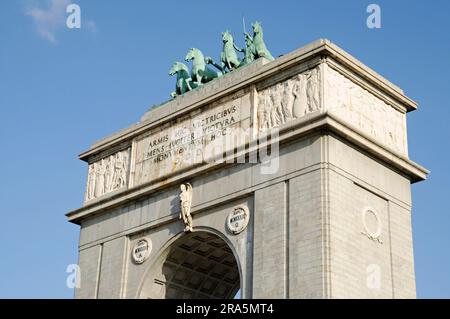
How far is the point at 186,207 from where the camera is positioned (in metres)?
31.2

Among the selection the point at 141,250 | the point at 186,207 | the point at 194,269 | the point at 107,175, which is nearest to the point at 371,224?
the point at 186,207

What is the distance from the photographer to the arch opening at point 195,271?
32.1 m

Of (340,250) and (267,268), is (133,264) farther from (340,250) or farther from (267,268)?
(340,250)

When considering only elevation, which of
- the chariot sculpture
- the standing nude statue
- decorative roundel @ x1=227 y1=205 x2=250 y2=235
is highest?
the chariot sculpture

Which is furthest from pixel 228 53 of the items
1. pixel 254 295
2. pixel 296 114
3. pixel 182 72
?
pixel 254 295

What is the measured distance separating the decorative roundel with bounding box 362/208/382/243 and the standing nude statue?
6.18 metres

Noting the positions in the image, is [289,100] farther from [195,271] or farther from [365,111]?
[195,271]

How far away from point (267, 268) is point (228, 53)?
387 inches

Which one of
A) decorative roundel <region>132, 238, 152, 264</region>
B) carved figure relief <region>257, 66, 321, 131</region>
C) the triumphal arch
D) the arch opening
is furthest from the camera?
decorative roundel <region>132, 238, 152, 264</region>

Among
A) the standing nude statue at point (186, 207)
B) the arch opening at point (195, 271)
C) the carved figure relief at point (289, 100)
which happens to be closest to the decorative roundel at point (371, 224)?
the carved figure relief at point (289, 100)

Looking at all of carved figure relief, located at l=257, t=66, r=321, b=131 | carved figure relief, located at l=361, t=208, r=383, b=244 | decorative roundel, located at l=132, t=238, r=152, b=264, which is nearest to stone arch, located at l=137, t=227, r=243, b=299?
decorative roundel, located at l=132, t=238, r=152, b=264

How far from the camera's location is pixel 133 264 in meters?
32.8

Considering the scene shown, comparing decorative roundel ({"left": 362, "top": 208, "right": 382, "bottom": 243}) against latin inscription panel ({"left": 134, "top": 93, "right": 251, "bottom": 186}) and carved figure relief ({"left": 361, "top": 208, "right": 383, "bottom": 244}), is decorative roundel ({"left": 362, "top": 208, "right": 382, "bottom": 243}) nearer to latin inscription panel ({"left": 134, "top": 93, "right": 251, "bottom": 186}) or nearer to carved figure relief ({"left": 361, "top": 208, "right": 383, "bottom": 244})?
carved figure relief ({"left": 361, "top": 208, "right": 383, "bottom": 244})

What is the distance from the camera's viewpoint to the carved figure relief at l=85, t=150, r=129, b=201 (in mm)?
34781
